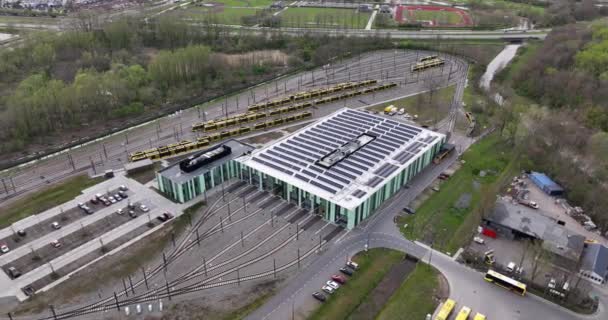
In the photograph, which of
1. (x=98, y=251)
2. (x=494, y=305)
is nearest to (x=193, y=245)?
(x=98, y=251)

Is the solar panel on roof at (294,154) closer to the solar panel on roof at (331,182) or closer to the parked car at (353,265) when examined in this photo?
the solar panel on roof at (331,182)

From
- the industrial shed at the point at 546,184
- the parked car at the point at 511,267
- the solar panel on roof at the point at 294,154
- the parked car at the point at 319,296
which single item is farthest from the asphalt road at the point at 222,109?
the parked car at the point at 511,267

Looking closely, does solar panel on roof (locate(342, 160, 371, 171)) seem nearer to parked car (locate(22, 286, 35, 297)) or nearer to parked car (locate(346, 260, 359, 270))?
parked car (locate(346, 260, 359, 270))

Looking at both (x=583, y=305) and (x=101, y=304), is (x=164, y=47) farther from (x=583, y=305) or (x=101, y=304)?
(x=583, y=305)

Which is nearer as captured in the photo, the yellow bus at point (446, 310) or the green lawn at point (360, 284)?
the yellow bus at point (446, 310)

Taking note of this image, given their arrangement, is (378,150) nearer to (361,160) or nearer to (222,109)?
(361,160)

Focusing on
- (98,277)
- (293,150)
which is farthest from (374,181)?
(98,277)
